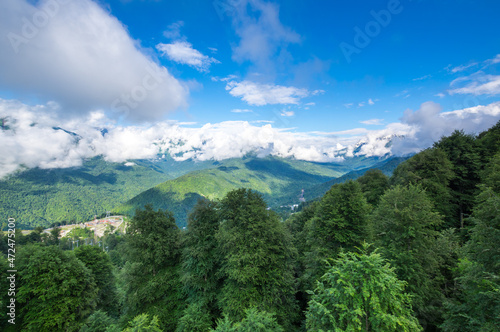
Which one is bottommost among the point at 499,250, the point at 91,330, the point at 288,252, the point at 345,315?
the point at 91,330

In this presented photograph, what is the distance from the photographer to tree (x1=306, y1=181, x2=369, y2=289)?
20125 mm

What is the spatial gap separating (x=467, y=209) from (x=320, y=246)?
2902 centimetres

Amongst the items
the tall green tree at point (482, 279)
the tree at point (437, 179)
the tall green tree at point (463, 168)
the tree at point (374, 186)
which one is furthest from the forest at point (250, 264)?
the tree at point (374, 186)

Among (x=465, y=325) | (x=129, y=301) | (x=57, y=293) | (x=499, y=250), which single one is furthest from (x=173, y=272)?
(x=499, y=250)

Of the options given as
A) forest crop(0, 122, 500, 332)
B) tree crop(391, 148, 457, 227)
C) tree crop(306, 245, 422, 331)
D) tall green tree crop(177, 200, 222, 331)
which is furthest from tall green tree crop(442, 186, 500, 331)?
tall green tree crop(177, 200, 222, 331)

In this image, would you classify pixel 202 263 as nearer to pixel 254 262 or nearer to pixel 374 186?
pixel 254 262

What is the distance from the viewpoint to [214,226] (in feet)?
77.3

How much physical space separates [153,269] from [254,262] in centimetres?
1321

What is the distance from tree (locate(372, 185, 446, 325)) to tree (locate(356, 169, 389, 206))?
24875mm

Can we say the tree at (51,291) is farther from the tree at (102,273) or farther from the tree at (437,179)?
the tree at (437,179)

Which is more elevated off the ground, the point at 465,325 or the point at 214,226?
the point at 214,226

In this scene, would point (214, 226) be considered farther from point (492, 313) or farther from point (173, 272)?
point (492, 313)

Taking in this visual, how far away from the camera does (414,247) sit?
17891 millimetres

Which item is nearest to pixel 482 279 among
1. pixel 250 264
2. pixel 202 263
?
pixel 250 264
